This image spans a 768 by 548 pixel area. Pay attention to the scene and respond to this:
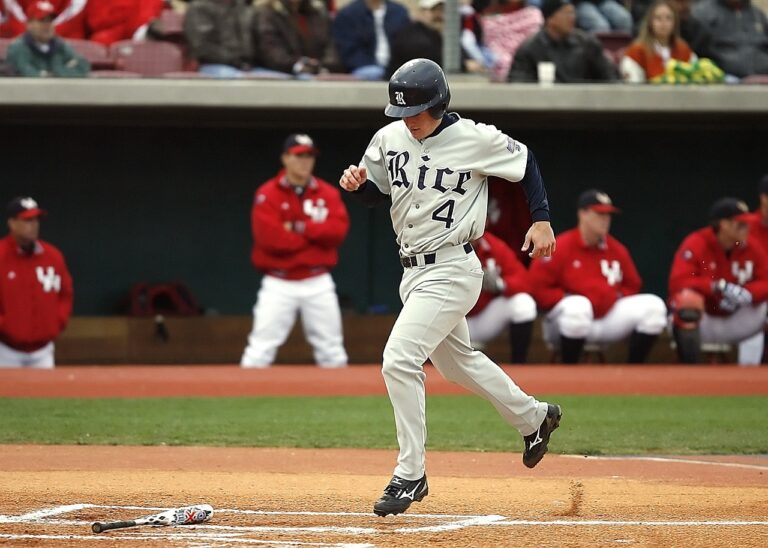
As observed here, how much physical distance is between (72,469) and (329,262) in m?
4.23

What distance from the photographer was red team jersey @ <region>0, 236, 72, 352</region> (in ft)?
30.2

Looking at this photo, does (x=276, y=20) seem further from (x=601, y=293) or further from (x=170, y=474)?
(x=170, y=474)

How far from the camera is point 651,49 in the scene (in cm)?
1062

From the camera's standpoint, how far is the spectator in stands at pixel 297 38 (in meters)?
10.3

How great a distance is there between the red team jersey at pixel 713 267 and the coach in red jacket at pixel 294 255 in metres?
2.51

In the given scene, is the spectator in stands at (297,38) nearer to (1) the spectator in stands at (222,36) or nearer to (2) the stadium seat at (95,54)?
(1) the spectator in stands at (222,36)

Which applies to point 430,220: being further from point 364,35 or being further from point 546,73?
point 364,35

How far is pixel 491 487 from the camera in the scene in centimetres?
515

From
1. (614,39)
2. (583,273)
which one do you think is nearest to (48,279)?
(583,273)

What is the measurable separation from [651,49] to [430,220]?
6.70 metres

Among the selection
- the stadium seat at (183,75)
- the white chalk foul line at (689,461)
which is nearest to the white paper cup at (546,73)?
the stadium seat at (183,75)

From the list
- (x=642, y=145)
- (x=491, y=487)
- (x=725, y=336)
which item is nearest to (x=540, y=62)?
(x=642, y=145)

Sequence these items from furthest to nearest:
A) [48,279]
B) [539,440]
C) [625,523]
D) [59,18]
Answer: [59,18] → [48,279] → [539,440] → [625,523]

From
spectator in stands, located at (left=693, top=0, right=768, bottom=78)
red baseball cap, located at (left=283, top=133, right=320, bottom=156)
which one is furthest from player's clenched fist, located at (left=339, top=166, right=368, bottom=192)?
spectator in stands, located at (left=693, top=0, right=768, bottom=78)
